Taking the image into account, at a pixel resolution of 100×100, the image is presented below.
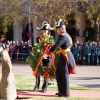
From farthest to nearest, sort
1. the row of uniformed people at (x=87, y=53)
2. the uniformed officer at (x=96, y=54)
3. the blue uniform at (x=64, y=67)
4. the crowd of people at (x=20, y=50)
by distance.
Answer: the crowd of people at (x=20, y=50) < the row of uniformed people at (x=87, y=53) < the uniformed officer at (x=96, y=54) < the blue uniform at (x=64, y=67)

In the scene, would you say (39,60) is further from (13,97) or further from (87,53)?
(87,53)

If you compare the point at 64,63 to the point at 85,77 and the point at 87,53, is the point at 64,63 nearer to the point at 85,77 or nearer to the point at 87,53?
the point at 85,77

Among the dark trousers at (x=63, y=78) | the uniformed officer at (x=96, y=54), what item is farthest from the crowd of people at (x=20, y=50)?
the dark trousers at (x=63, y=78)

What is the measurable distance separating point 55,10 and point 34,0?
2283 mm

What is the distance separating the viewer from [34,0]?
37.9 metres

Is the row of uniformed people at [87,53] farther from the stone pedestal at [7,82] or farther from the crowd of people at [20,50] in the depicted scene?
the stone pedestal at [7,82]

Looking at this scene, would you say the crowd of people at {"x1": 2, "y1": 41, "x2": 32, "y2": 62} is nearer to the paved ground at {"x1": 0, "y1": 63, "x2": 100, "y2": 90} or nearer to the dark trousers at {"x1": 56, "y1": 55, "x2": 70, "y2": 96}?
the paved ground at {"x1": 0, "y1": 63, "x2": 100, "y2": 90}

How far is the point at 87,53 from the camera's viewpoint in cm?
3166

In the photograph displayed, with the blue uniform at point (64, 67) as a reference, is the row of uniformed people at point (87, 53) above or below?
below

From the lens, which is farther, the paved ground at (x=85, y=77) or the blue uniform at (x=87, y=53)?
the blue uniform at (x=87, y=53)

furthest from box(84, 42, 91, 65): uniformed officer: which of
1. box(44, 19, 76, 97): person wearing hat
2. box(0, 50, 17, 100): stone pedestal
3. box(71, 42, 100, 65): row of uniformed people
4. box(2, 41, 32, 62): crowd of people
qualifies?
box(0, 50, 17, 100): stone pedestal

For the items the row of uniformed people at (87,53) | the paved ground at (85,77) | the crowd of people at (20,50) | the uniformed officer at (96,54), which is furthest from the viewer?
the crowd of people at (20,50)

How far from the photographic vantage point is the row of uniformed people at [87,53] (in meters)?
31.4

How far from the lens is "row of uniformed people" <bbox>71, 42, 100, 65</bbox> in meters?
31.4
